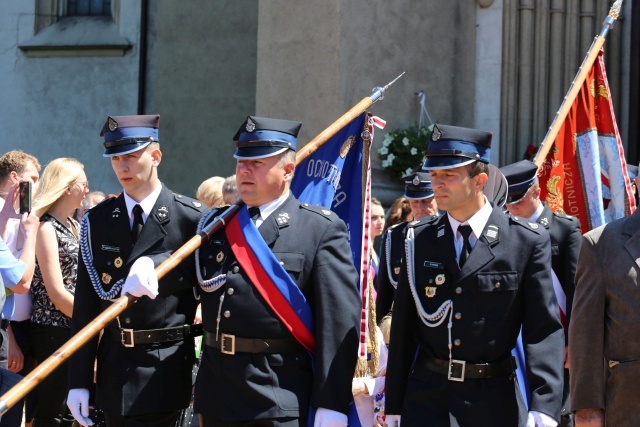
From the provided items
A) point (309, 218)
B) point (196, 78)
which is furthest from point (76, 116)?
point (309, 218)

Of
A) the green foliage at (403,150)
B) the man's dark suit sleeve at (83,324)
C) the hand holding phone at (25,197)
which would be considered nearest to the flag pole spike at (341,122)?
the man's dark suit sleeve at (83,324)

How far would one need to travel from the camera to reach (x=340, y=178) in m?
6.31

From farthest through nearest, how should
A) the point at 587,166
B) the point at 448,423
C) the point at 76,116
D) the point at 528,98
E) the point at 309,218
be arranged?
the point at 76,116, the point at 528,98, the point at 587,166, the point at 309,218, the point at 448,423

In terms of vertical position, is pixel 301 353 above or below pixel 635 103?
below

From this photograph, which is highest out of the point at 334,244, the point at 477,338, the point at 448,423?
the point at 334,244

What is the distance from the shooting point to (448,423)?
4.91 metres

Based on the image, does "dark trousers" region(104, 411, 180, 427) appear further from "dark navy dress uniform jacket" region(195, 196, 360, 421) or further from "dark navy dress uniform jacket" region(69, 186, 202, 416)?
"dark navy dress uniform jacket" region(195, 196, 360, 421)

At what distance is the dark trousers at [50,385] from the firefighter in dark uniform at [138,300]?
1.40m

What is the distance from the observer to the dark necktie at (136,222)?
5.67 meters

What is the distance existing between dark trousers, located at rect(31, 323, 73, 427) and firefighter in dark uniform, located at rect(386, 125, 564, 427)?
2.54m

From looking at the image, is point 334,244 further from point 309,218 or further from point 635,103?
point 635,103

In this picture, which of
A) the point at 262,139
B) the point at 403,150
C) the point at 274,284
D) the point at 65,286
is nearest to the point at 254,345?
the point at 274,284

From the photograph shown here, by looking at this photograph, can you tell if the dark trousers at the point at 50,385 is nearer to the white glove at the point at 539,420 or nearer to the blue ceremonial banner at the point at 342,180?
the blue ceremonial banner at the point at 342,180

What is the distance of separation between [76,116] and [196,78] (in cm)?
200
